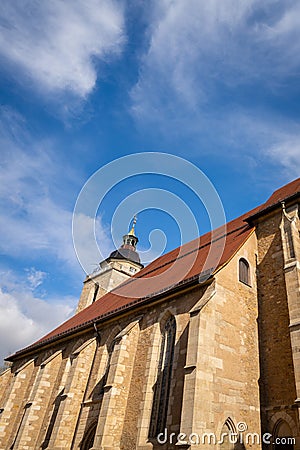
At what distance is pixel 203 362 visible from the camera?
413 inches

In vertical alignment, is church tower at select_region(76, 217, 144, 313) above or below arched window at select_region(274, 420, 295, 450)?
above

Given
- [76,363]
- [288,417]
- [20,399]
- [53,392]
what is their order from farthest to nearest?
[20,399]
[53,392]
[76,363]
[288,417]

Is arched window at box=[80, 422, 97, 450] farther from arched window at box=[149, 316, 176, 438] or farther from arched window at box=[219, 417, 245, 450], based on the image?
arched window at box=[219, 417, 245, 450]

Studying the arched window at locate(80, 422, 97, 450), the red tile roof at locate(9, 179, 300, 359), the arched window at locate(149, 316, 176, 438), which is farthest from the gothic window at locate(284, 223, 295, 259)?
the arched window at locate(80, 422, 97, 450)

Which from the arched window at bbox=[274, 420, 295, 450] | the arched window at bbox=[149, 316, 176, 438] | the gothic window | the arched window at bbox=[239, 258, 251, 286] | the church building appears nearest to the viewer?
the arched window at bbox=[274, 420, 295, 450]

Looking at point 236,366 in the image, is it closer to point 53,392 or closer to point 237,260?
point 237,260

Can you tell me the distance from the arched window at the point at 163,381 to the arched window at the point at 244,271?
3.01m

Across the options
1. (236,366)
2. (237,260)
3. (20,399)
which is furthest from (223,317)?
(20,399)

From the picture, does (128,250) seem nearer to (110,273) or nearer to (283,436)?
(110,273)

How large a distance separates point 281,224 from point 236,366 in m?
5.35

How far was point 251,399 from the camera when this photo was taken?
1122 centimetres

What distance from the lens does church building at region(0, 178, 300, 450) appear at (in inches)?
408

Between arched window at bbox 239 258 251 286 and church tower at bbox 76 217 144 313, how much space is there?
57.0 feet

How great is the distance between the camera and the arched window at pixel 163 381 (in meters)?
11.8
